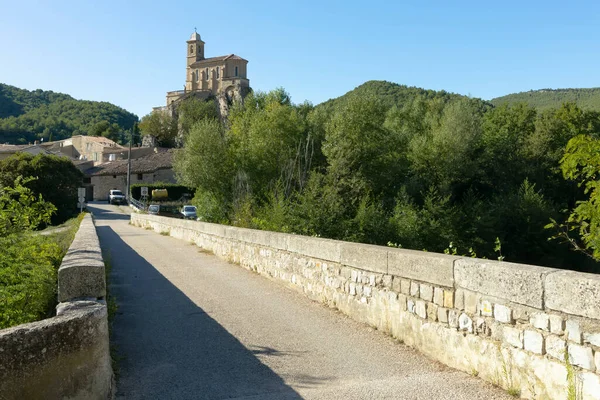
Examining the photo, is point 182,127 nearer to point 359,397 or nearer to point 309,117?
point 309,117

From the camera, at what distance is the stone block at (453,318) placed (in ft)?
15.0

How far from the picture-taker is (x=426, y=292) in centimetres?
498

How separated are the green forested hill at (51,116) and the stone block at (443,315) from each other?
113 meters

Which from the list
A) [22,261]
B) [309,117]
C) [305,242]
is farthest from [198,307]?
Result: [309,117]

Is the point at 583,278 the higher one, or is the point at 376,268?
the point at 583,278

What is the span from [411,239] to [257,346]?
18127mm

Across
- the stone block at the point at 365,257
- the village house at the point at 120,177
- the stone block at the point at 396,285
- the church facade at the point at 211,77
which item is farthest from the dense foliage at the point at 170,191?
the stone block at the point at 396,285

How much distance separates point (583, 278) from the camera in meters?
3.39

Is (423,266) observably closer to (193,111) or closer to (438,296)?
(438,296)

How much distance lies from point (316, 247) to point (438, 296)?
2.85m

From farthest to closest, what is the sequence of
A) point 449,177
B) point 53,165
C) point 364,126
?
point 53,165
point 449,177
point 364,126

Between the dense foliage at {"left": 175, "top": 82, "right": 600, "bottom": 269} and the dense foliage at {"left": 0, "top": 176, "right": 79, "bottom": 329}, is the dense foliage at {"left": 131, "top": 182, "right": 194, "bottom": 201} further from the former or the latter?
the dense foliage at {"left": 0, "top": 176, "right": 79, "bottom": 329}

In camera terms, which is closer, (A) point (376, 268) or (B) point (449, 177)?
(A) point (376, 268)

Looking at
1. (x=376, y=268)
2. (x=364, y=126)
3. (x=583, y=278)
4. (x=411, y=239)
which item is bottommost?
(x=411, y=239)
